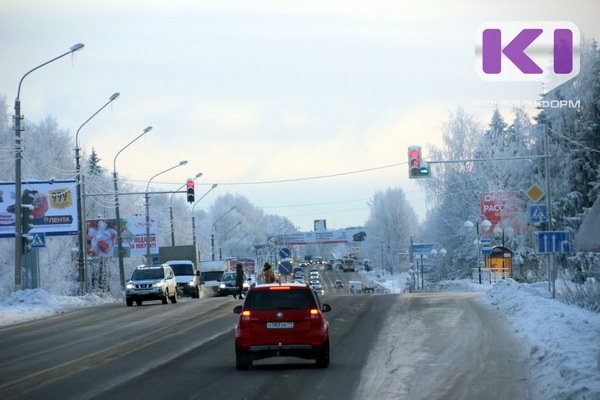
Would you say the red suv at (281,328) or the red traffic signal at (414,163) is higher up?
the red traffic signal at (414,163)

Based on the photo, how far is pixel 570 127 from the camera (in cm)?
6272

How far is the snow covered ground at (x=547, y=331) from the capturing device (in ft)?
44.1

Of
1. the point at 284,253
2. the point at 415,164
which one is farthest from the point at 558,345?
the point at 284,253

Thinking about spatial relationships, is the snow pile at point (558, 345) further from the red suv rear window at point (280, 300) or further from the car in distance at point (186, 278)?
the car in distance at point (186, 278)

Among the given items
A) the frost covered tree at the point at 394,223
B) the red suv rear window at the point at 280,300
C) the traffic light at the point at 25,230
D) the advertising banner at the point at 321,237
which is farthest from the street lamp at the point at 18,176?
the advertising banner at the point at 321,237

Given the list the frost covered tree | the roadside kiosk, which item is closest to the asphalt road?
the roadside kiosk

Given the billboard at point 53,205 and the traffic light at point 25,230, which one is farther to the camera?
the billboard at point 53,205

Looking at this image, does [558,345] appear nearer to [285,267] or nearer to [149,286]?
[285,267]

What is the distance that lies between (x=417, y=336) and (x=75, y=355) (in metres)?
7.76

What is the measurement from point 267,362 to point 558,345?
17.6 ft

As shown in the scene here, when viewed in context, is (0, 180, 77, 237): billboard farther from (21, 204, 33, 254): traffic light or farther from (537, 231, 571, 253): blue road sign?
(537, 231, 571, 253): blue road sign

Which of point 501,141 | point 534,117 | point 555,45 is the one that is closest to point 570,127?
point 534,117

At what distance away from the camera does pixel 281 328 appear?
1817 centimetres

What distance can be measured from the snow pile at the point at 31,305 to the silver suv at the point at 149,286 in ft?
9.89
